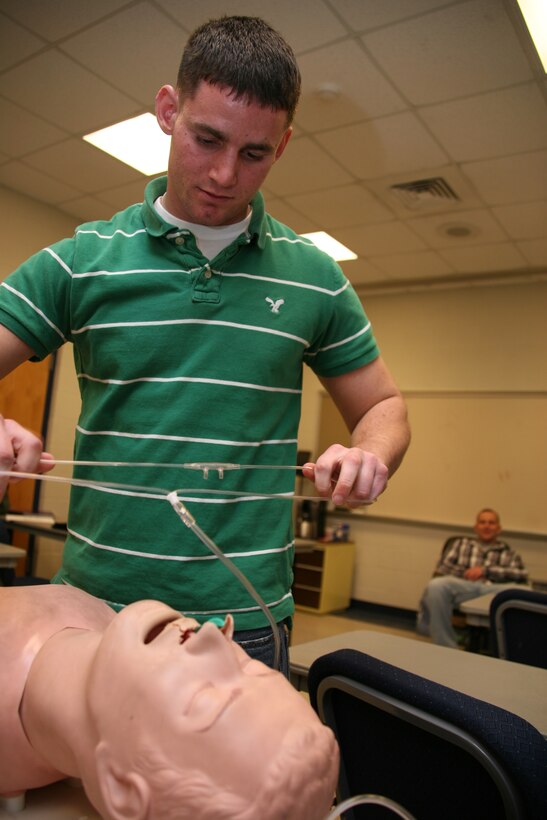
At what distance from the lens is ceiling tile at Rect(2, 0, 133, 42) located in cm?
325

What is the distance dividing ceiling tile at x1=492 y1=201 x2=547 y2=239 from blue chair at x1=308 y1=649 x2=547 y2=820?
14.4 feet

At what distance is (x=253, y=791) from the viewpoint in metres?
0.60

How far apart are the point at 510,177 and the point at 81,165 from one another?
2.94 metres

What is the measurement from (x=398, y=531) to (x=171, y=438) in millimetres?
6123

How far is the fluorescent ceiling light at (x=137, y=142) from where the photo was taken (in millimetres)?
4309

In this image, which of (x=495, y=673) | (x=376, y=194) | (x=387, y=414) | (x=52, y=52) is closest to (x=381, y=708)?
(x=387, y=414)

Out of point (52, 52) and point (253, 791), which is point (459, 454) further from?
point (253, 791)

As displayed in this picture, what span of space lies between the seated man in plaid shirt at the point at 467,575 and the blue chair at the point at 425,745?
14.2 feet

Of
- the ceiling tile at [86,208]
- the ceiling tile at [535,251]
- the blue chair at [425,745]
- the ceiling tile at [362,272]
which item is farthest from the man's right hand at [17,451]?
the ceiling tile at [362,272]

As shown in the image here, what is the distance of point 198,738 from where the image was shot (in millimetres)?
615

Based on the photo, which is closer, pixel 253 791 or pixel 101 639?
pixel 253 791

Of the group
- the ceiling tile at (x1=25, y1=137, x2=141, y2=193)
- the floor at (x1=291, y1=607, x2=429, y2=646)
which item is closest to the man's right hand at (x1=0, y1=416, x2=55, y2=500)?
the ceiling tile at (x1=25, y1=137, x2=141, y2=193)

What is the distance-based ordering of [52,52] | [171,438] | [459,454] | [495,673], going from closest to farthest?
[171,438]
[495,673]
[52,52]
[459,454]

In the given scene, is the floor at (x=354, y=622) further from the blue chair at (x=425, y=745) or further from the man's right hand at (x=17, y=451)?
the man's right hand at (x=17, y=451)
